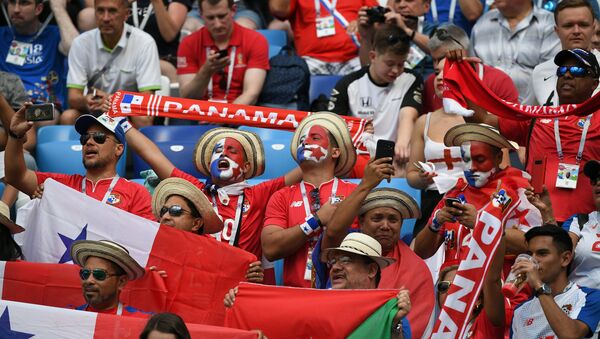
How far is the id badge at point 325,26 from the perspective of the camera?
11.6 meters

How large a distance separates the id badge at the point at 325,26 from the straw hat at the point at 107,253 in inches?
171

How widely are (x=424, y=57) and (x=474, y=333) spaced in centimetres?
376

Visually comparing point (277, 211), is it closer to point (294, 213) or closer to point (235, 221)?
point (294, 213)

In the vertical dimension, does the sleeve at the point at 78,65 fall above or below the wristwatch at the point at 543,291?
below

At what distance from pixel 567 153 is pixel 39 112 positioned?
10.4 feet

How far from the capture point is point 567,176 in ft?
27.4

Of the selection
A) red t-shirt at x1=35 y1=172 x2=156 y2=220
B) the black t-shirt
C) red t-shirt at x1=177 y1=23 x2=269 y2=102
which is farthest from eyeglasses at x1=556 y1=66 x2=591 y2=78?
the black t-shirt

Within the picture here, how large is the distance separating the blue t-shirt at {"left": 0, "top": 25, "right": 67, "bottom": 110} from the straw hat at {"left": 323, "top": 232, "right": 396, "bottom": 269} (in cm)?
455

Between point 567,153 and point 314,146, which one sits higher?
point 567,153

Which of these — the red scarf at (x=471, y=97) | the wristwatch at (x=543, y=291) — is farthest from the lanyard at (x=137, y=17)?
the wristwatch at (x=543, y=291)

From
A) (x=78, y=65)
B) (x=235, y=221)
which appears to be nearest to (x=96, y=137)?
(x=235, y=221)

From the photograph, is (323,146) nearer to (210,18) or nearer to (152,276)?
(152,276)

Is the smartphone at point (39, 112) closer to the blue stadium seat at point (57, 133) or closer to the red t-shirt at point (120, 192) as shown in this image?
the red t-shirt at point (120, 192)

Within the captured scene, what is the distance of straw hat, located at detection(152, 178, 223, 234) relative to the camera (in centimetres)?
836
